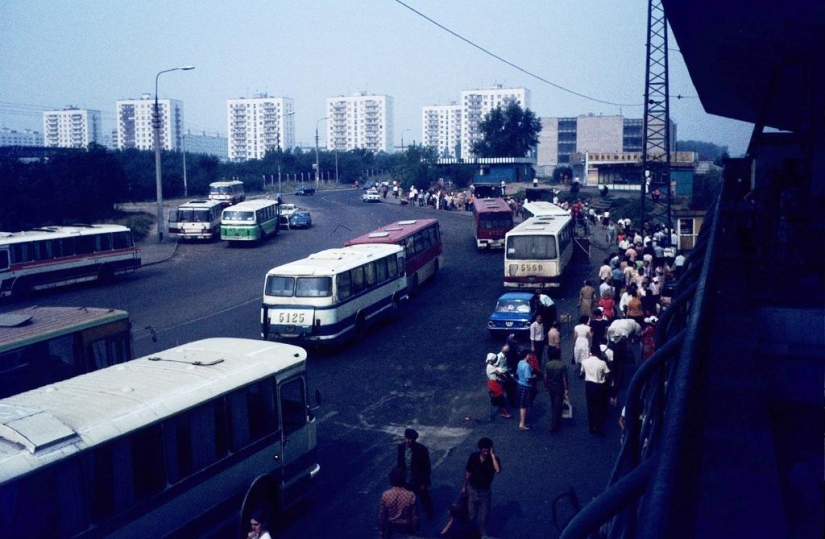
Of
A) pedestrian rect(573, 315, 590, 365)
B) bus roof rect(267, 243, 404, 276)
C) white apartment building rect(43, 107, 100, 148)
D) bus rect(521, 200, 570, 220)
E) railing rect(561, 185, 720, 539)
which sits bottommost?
pedestrian rect(573, 315, 590, 365)

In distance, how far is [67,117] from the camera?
159375mm

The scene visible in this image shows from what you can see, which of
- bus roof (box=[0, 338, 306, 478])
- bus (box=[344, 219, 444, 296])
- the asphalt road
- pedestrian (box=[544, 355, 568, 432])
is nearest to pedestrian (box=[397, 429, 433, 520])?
the asphalt road

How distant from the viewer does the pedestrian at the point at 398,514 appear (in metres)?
7.13

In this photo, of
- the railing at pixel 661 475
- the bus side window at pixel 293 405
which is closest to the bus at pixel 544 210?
the bus side window at pixel 293 405

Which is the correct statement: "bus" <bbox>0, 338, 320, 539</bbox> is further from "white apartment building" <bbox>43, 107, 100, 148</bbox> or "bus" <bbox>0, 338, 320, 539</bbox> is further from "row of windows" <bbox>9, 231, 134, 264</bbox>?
"white apartment building" <bbox>43, 107, 100, 148</bbox>

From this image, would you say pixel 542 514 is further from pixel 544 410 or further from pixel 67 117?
pixel 67 117

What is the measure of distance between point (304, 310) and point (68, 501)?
10.5 metres

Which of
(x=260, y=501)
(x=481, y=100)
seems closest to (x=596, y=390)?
(x=260, y=501)

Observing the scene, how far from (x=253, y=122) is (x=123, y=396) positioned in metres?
173

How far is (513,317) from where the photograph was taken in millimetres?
17219

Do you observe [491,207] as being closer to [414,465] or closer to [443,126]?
[414,465]

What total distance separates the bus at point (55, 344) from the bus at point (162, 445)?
9.51ft

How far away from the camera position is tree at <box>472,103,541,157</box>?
87.4 m

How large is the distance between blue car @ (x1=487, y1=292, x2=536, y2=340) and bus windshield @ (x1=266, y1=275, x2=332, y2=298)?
12.8ft
